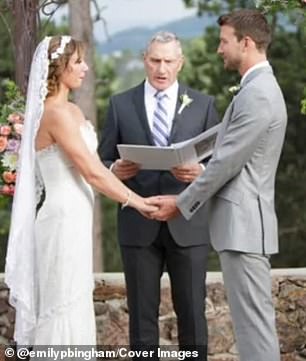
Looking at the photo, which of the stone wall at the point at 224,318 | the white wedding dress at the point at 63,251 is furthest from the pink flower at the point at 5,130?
the stone wall at the point at 224,318

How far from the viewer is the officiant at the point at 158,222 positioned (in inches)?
233

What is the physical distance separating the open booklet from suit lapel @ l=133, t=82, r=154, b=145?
0.21m

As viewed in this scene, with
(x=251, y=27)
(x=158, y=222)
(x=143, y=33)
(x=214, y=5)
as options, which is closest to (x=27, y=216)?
(x=158, y=222)

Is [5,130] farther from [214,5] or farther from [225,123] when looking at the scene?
[214,5]

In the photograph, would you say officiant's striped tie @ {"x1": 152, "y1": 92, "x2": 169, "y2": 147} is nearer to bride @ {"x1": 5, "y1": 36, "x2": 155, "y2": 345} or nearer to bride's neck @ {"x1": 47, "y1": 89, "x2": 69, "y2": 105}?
bride @ {"x1": 5, "y1": 36, "x2": 155, "y2": 345}

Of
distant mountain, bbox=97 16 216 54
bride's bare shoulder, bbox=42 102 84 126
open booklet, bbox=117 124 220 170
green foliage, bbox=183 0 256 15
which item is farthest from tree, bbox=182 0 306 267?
bride's bare shoulder, bbox=42 102 84 126

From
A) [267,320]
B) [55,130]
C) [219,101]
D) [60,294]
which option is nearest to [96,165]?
[55,130]

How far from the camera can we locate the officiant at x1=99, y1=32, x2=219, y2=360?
591 cm

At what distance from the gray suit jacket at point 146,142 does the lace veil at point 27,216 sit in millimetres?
612

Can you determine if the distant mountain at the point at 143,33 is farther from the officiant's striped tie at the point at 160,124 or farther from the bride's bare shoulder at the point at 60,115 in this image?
the bride's bare shoulder at the point at 60,115

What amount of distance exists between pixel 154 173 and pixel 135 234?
31 centimetres

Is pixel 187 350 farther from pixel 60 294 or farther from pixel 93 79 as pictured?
pixel 93 79

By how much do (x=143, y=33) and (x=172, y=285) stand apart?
1445 centimetres

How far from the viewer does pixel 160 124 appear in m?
5.96
